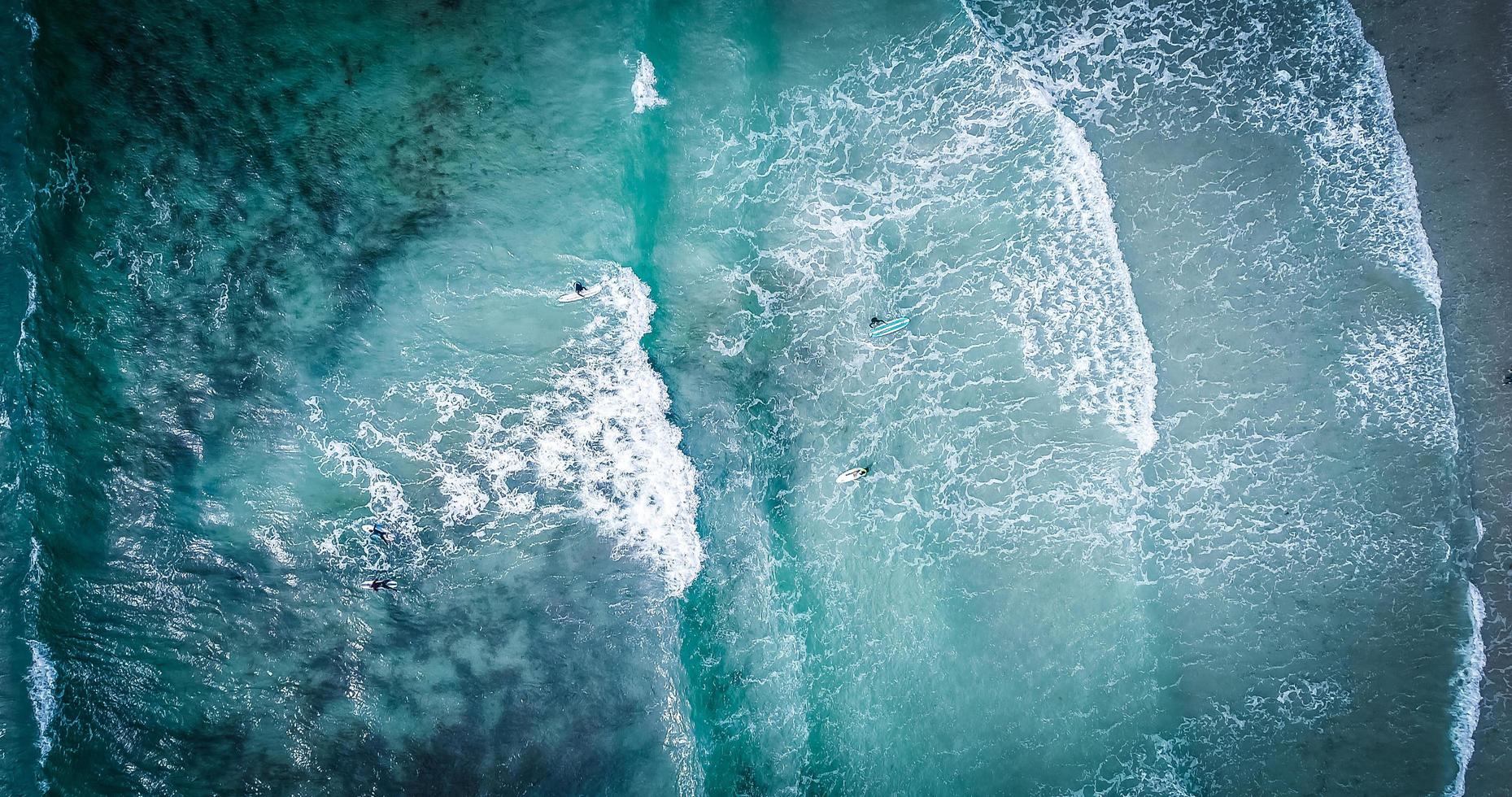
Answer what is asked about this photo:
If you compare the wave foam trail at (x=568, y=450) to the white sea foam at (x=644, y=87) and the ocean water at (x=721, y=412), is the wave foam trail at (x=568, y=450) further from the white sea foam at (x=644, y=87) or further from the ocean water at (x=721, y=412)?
the white sea foam at (x=644, y=87)

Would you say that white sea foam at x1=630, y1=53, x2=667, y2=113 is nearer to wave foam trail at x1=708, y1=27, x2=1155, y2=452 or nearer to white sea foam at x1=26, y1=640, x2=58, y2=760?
wave foam trail at x1=708, y1=27, x2=1155, y2=452

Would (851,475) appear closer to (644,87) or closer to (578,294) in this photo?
(578,294)

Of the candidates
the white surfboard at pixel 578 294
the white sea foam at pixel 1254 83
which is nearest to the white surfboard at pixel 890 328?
the white sea foam at pixel 1254 83

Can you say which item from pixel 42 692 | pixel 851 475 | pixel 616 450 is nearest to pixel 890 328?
pixel 851 475

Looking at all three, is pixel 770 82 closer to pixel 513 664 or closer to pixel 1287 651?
pixel 513 664

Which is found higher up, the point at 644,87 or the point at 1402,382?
the point at 644,87
